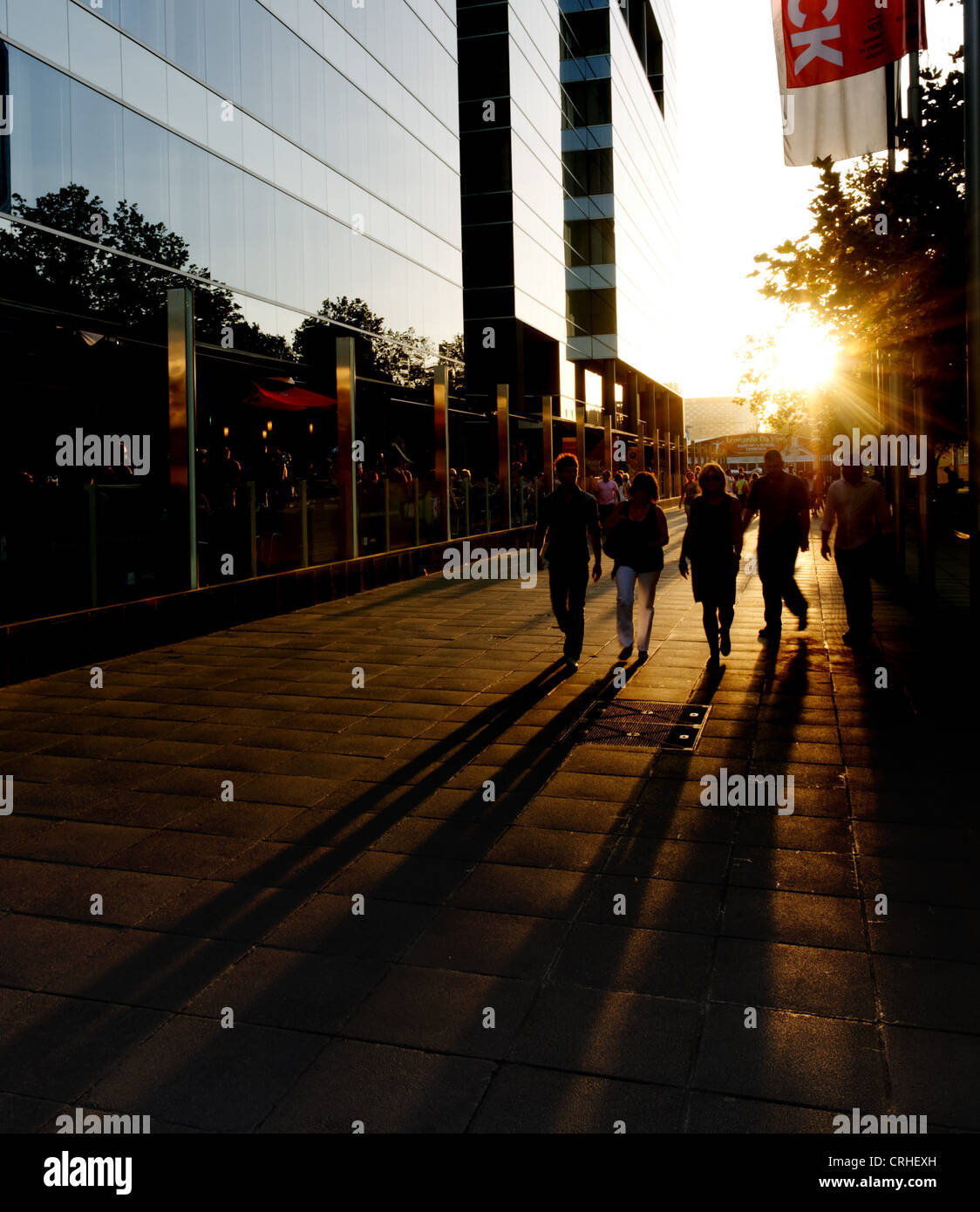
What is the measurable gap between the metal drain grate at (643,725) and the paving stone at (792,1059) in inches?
139

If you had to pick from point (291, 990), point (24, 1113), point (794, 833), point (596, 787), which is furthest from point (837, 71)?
point (24, 1113)

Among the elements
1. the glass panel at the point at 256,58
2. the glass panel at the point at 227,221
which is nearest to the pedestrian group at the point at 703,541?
the glass panel at the point at 227,221

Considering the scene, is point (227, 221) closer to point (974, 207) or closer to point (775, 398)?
point (974, 207)

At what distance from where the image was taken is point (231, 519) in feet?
41.8

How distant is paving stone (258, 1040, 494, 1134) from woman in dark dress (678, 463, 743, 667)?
7.01 meters

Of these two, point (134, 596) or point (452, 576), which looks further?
point (452, 576)

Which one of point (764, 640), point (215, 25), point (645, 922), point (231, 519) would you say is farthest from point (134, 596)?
point (215, 25)

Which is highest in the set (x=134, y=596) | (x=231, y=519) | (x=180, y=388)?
(x=180, y=388)

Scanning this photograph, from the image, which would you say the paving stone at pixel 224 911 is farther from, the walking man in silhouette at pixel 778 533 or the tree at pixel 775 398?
the tree at pixel 775 398

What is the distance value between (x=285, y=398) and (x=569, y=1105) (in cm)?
1415

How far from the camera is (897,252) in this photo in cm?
941
